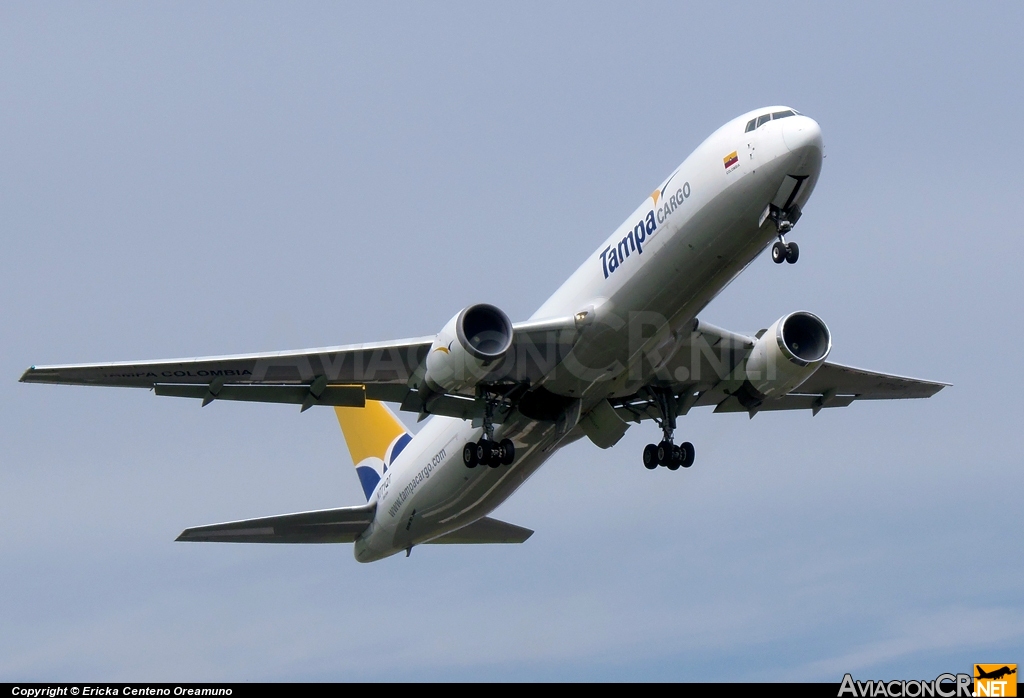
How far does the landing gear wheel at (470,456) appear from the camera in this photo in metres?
30.8

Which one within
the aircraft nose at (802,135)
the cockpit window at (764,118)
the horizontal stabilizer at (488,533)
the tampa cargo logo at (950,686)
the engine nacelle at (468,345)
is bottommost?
the tampa cargo logo at (950,686)

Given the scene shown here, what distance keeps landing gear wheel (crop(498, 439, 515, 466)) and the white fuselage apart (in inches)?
37.6

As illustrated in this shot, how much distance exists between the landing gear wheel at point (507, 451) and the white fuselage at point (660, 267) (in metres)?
0.96

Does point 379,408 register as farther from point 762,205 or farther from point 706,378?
point 762,205

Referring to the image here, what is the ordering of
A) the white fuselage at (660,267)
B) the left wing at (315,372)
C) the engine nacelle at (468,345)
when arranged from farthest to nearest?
the left wing at (315,372) → the engine nacelle at (468,345) → the white fuselage at (660,267)

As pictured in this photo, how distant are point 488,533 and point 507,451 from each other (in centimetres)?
897

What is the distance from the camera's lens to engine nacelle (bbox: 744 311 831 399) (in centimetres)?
3081

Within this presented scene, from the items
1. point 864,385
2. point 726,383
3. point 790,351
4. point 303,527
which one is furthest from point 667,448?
point 303,527

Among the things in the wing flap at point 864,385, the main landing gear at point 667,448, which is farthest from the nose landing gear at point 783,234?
the wing flap at point 864,385

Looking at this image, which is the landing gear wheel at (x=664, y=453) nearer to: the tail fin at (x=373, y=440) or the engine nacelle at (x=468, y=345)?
the engine nacelle at (x=468, y=345)

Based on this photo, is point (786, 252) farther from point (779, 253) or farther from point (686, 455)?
point (686, 455)

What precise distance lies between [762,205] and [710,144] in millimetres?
1854

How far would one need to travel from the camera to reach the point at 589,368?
2930 centimetres

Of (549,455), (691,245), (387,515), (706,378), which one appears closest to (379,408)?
(387,515)
